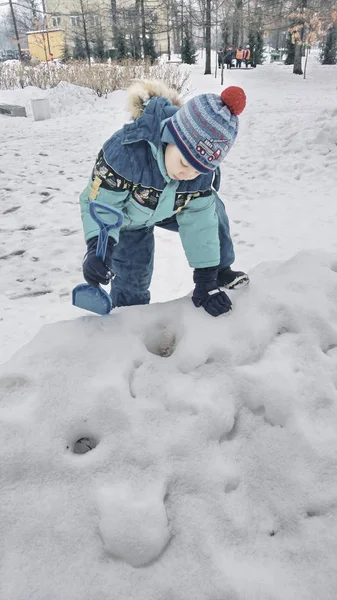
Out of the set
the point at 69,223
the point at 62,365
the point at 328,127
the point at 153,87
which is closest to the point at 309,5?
the point at 328,127

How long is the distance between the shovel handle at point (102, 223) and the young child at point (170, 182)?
0.10ft

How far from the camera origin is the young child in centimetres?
155

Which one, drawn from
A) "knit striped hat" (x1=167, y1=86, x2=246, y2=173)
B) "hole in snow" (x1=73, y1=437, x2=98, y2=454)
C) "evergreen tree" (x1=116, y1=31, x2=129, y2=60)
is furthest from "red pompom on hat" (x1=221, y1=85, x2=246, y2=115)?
"evergreen tree" (x1=116, y1=31, x2=129, y2=60)

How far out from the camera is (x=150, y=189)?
174cm

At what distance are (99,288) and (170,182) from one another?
1.80 ft

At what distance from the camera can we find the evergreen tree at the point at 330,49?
2111 cm

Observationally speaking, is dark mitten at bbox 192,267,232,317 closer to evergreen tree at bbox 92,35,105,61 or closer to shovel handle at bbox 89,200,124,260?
shovel handle at bbox 89,200,124,260

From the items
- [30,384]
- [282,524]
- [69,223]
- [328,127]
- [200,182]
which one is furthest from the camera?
[328,127]

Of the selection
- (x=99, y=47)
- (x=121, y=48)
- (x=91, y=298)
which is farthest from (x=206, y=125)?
(x=99, y=47)

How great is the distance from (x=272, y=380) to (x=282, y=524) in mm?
475

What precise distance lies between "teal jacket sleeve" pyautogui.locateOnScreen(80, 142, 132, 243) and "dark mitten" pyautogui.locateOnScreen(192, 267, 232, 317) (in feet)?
1.45

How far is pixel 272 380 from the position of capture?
148 centimetres

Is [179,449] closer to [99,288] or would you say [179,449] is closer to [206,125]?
[99,288]

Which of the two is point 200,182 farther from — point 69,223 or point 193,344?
point 69,223
